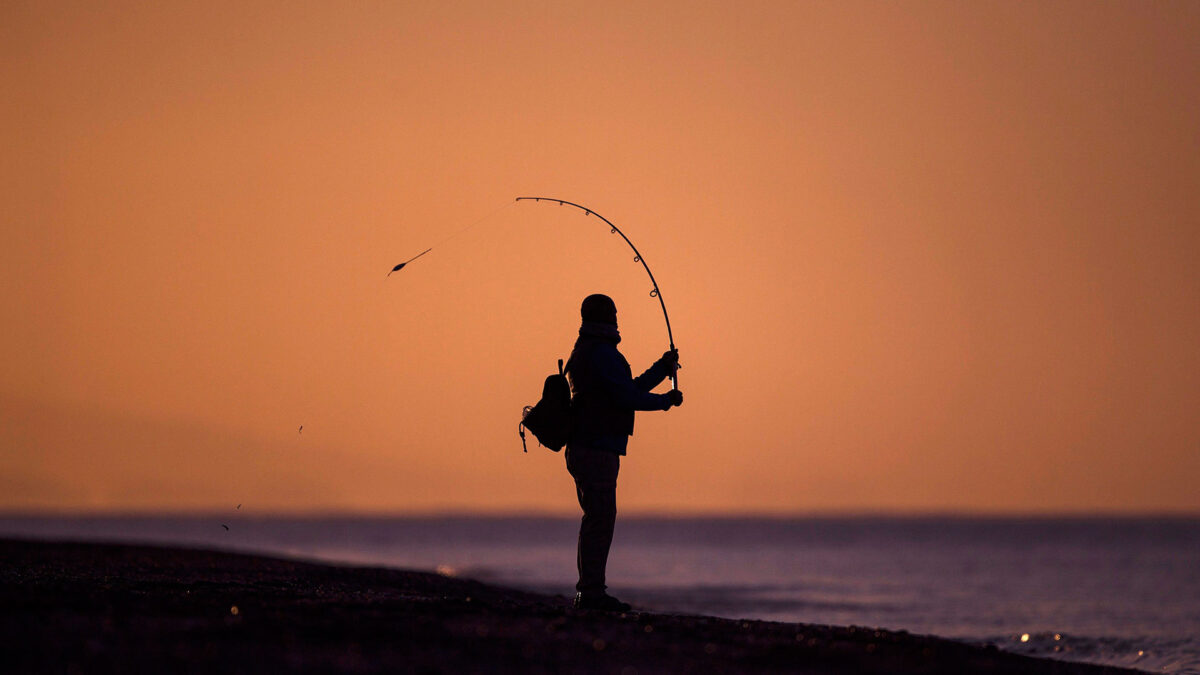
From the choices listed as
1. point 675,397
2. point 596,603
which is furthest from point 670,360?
point 596,603

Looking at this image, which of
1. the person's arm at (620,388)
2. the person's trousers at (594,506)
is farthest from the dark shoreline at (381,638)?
the person's arm at (620,388)

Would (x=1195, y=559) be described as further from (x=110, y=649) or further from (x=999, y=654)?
(x=110, y=649)

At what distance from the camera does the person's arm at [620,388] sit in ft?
34.5

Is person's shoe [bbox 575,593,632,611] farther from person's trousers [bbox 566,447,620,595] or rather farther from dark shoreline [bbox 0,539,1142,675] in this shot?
dark shoreline [bbox 0,539,1142,675]

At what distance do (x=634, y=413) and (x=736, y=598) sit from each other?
17053 mm

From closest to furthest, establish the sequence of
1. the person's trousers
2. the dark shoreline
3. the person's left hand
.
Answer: the dark shoreline → the person's trousers → the person's left hand

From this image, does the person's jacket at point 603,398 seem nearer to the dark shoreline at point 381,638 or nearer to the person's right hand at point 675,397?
the person's right hand at point 675,397

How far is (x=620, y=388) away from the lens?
10.5 metres

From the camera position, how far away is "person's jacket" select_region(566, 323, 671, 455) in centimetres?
1055

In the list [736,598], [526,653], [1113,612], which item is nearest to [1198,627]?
[1113,612]

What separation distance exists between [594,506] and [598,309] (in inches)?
59.9

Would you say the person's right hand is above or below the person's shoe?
above

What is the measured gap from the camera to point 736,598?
89.1ft

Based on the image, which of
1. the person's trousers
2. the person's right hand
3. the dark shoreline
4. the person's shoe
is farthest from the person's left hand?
the dark shoreline
